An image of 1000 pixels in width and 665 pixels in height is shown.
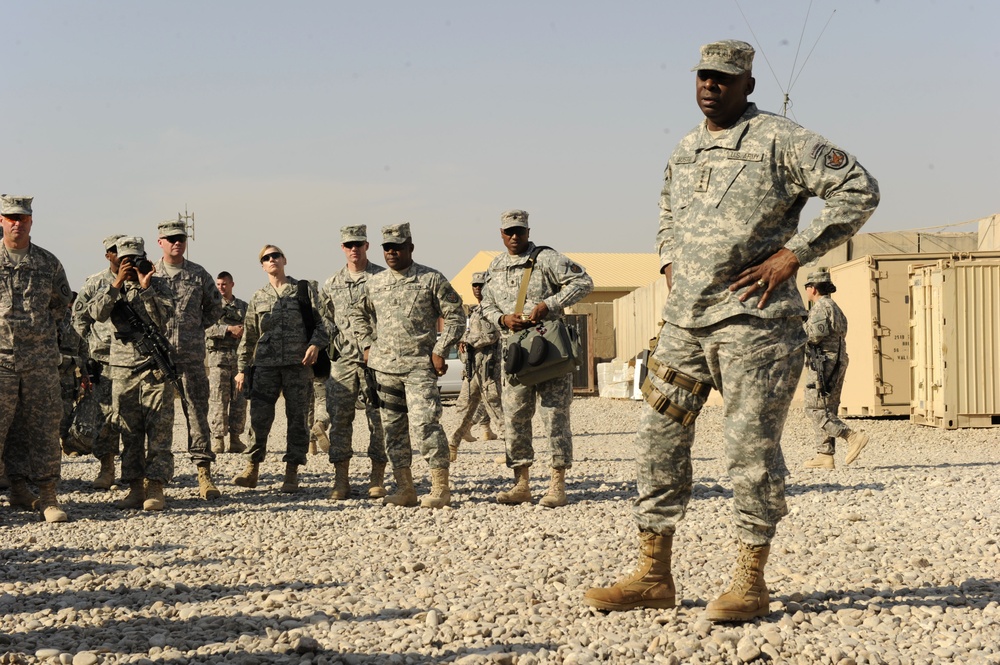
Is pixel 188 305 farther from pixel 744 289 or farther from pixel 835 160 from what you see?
pixel 835 160

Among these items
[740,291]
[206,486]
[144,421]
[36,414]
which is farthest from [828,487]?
[36,414]

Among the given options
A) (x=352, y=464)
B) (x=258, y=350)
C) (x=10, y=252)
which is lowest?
(x=352, y=464)

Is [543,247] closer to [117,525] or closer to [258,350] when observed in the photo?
[258,350]

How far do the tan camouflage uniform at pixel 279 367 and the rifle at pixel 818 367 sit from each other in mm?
4669

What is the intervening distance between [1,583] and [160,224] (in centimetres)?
417

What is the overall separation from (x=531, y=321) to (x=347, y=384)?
1715 millimetres

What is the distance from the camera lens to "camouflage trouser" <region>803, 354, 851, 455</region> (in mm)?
10172

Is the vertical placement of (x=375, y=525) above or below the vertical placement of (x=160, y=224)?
below

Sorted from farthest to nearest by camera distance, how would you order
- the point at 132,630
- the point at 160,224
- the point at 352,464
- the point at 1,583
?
the point at 352,464
the point at 160,224
the point at 1,583
the point at 132,630

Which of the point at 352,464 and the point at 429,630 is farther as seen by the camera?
the point at 352,464

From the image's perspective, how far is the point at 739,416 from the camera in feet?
13.3

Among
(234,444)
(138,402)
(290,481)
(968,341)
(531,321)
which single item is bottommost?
(234,444)

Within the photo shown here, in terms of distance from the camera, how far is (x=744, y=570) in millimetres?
4160

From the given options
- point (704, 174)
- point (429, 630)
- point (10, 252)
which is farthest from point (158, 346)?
point (704, 174)
